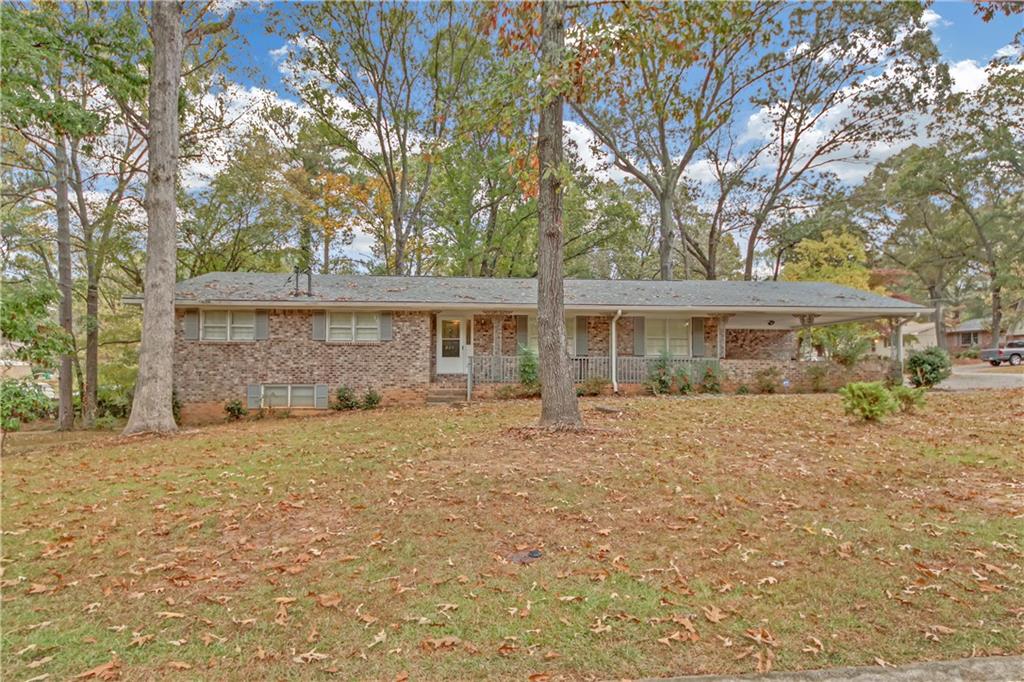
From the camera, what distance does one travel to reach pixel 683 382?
14562 millimetres

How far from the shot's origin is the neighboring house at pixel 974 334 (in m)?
37.1

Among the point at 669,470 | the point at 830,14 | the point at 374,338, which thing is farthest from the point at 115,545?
the point at 830,14

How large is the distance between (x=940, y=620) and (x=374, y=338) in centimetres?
1308

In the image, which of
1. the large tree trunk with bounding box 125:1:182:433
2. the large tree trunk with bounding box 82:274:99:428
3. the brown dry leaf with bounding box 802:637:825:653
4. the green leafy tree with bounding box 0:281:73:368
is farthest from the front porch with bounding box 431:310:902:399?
the brown dry leaf with bounding box 802:637:825:653

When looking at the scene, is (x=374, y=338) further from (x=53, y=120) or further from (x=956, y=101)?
(x=956, y=101)

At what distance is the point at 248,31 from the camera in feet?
51.0

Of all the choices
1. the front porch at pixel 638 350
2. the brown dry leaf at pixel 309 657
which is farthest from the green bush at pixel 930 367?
the brown dry leaf at pixel 309 657

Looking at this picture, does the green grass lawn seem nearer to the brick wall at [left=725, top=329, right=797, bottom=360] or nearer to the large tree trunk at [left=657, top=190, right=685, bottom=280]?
the brick wall at [left=725, top=329, right=797, bottom=360]

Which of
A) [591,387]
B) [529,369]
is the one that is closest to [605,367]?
[591,387]

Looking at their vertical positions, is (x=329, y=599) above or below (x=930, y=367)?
below

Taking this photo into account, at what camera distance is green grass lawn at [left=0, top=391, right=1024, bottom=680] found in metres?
2.79

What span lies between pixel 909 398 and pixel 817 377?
18.0 ft

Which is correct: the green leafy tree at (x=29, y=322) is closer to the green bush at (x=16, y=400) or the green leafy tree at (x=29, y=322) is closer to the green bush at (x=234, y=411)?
the green bush at (x=16, y=400)

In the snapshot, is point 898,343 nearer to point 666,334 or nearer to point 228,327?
point 666,334
